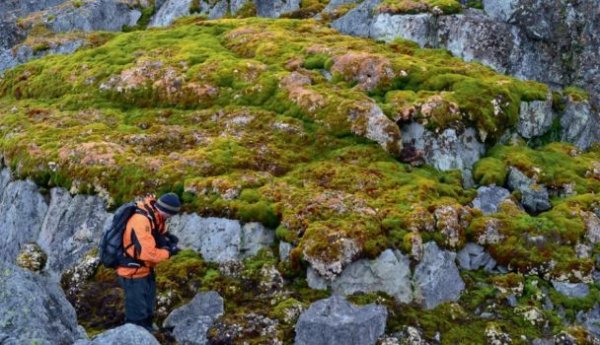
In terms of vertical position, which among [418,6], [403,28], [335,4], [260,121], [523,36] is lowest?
[260,121]

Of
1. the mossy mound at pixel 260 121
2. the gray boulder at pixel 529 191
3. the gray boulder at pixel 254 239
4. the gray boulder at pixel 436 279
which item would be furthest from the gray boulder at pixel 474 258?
the gray boulder at pixel 254 239

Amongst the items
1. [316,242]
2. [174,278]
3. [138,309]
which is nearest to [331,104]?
[316,242]

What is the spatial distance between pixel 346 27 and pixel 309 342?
69.0 ft

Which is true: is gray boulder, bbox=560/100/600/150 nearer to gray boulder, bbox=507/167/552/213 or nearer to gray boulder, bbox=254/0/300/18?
gray boulder, bbox=507/167/552/213

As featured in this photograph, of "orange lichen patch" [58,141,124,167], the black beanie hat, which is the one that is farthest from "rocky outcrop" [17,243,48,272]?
the black beanie hat

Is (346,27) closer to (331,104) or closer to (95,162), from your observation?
(331,104)

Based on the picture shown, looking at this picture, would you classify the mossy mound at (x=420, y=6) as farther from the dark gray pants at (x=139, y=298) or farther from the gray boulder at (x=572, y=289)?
the dark gray pants at (x=139, y=298)

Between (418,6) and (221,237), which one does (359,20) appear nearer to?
(418,6)

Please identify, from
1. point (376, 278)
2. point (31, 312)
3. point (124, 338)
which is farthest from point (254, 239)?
point (31, 312)

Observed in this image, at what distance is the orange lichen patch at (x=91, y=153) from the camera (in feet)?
68.3

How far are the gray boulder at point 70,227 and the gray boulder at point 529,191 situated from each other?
44.2 ft

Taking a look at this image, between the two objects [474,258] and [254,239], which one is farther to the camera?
[474,258]

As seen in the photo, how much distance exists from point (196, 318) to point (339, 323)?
12.1 ft

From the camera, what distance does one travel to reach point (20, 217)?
68.2 feet
